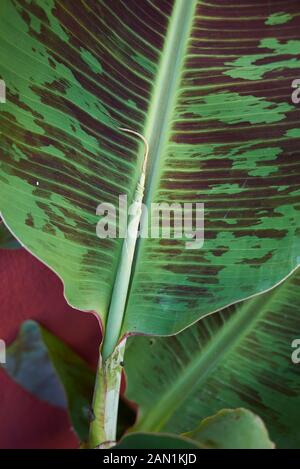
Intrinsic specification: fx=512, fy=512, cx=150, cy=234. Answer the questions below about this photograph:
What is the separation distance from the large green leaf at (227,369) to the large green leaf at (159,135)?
14cm

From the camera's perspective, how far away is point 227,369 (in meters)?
0.60

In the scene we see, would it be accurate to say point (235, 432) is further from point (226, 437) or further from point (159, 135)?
point (159, 135)

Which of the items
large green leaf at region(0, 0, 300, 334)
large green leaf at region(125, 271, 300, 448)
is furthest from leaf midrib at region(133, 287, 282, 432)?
large green leaf at region(0, 0, 300, 334)

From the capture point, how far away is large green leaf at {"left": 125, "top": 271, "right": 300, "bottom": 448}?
572 millimetres

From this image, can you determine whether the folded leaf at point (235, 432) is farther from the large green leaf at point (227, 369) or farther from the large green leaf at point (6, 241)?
the large green leaf at point (6, 241)

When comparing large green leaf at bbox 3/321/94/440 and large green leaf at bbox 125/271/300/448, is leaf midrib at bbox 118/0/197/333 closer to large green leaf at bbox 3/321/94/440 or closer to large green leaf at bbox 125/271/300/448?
large green leaf at bbox 125/271/300/448

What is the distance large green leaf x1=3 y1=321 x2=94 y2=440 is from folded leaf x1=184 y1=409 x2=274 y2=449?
1.00 ft

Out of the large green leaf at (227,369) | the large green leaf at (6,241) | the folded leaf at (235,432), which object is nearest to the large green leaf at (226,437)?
the folded leaf at (235,432)

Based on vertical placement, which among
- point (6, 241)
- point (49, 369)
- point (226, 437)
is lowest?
point (226, 437)

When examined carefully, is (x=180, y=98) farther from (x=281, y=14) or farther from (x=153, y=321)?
(x=153, y=321)

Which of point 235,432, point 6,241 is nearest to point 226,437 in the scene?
point 235,432

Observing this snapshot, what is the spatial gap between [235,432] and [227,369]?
21cm

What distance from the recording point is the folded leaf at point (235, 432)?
383 millimetres

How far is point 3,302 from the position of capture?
66 centimetres
